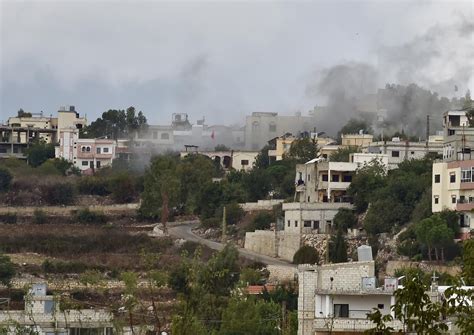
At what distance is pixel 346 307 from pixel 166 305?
79.1ft

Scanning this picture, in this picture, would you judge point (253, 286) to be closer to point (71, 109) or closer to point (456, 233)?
point (456, 233)

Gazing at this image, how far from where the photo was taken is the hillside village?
159ft

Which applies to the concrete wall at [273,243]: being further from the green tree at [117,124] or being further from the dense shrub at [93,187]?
the green tree at [117,124]

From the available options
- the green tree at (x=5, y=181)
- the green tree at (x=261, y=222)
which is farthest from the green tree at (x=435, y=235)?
the green tree at (x=5, y=181)

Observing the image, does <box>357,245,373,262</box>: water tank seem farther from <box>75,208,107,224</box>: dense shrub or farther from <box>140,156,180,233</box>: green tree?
<box>75,208,107,224</box>: dense shrub

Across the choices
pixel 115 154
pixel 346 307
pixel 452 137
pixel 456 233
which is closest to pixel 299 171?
pixel 452 137

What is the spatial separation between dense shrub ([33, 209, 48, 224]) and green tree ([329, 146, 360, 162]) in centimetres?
1288

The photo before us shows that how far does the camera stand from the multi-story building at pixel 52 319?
152 ft

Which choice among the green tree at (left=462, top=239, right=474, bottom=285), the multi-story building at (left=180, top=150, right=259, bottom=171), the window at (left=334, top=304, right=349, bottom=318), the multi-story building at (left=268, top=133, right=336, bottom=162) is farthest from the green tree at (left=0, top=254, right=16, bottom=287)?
the green tree at (left=462, top=239, right=474, bottom=285)

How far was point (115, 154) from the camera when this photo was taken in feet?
328

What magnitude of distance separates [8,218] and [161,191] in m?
7.89

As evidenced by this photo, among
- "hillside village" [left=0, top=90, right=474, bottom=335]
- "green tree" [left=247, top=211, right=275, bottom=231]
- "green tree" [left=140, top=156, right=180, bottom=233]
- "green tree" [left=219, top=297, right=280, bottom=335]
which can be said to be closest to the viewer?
"green tree" [left=219, top=297, right=280, bottom=335]

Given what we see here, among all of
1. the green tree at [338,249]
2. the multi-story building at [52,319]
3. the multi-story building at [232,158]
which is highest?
the multi-story building at [232,158]

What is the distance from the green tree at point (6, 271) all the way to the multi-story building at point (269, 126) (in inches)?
1257
